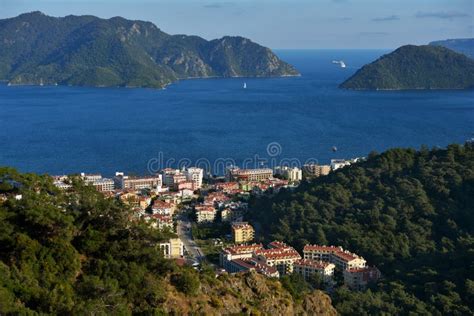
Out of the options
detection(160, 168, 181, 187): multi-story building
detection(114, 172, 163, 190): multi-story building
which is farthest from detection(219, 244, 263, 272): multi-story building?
detection(160, 168, 181, 187): multi-story building

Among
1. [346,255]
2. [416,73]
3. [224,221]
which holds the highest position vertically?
[416,73]

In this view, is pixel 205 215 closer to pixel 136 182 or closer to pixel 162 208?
pixel 162 208

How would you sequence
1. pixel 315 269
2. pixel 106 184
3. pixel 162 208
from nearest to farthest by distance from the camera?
pixel 315 269 < pixel 162 208 < pixel 106 184

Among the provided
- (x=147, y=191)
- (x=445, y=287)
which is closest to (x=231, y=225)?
(x=147, y=191)

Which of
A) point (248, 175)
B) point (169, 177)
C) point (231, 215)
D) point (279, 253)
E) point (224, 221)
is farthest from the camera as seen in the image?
point (248, 175)

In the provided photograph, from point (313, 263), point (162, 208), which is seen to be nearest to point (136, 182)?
point (162, 208)

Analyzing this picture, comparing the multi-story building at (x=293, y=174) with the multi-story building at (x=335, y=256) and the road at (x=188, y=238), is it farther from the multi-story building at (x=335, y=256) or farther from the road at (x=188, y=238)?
the multi-story building at (x=335, y=256)

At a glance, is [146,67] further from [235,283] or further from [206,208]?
[235,283]

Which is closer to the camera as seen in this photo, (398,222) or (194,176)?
(398,222)
